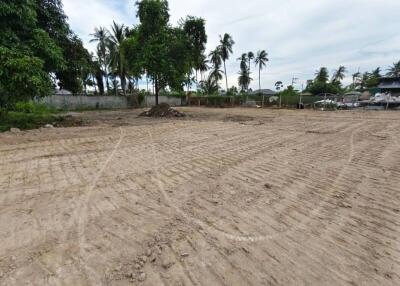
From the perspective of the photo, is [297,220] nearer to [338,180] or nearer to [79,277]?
[338,180]

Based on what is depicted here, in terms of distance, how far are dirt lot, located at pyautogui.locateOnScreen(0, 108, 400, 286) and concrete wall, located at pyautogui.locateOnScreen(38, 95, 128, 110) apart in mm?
19379

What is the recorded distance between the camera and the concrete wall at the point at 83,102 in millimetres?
21711

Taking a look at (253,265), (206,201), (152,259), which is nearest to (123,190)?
(206,201)

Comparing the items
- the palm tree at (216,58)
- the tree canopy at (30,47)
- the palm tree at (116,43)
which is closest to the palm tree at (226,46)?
the palm tree at (216,58)

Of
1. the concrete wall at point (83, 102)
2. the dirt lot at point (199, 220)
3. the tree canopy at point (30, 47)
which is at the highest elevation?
the tree canopy at point (30, 47)

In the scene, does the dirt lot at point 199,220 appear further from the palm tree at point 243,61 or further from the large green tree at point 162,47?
the palm tree at point 243,61

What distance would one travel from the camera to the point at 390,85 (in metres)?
39.1

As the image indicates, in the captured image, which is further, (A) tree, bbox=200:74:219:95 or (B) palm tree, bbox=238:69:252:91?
(B) palm tree, bbox=238:69:252:91

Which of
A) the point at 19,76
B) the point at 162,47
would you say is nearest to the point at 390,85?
the point at 162,47

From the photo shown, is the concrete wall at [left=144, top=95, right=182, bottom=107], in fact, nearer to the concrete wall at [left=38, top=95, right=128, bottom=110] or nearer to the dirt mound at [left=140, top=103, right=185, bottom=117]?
the concrete wall at [left=38, top=95, right=128, bottom=110]

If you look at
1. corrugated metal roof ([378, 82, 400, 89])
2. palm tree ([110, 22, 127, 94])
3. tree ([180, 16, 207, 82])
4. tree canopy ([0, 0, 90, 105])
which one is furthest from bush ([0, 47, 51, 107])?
corrugated metal roof ([378, 82, 400, 89])

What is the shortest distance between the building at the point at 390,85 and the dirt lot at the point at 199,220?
42406 mm

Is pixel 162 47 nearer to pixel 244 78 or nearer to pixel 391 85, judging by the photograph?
pixel 244 78

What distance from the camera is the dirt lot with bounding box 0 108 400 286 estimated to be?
1.87m
